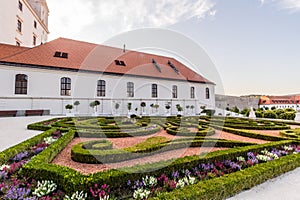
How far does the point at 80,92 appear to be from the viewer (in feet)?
57.9

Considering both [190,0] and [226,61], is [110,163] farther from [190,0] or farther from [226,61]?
[226,61]

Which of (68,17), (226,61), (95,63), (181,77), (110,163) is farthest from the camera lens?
(181,77)

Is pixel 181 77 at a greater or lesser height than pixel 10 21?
lesser

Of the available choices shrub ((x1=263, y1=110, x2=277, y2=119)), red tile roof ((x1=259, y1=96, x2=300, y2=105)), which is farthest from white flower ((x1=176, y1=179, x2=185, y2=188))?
red tile roof ((x1=259, y1=96, x2=300, y2=105))

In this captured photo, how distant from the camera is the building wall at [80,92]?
14.8 meters

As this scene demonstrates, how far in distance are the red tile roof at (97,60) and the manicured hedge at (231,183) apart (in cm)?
1647

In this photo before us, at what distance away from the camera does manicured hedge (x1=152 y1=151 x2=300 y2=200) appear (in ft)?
9.71

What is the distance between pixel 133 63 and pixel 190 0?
37.2ft

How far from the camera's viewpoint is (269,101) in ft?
132

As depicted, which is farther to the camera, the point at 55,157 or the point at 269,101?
the point at 269,101

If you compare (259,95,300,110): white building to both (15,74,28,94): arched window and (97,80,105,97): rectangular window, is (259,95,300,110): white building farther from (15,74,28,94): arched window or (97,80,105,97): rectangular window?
(15,74,28,94): arched window

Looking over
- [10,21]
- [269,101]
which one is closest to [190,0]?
[10,21]

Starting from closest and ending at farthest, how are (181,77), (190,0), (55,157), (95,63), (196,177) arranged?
(196,177), (55,157), (190,0), (95,63), (181,77)

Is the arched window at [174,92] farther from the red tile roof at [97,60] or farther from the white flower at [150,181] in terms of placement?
the white flower at [150,181]
